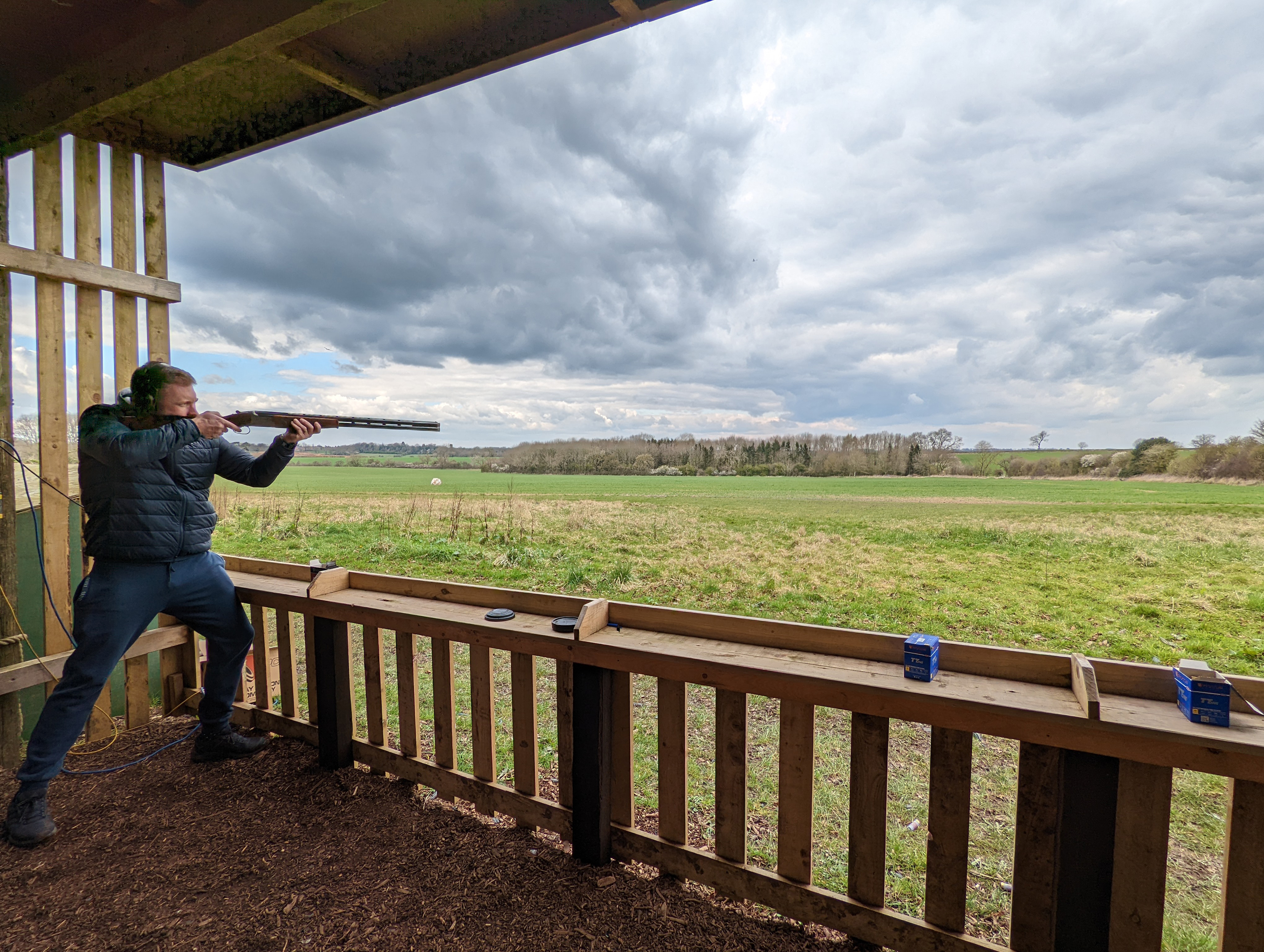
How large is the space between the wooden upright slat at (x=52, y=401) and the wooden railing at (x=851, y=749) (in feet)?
3.80

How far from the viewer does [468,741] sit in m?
3.19

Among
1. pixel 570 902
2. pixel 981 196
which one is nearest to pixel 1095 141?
→ pixel 981 196

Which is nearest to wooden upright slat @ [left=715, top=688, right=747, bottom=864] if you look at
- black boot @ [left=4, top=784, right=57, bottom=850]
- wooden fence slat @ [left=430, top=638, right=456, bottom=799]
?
wooden fence slat @ [left=430, top=638, right=456, bottom=799]

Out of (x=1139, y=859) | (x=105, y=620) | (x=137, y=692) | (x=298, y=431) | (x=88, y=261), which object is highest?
(x=88, y=261)

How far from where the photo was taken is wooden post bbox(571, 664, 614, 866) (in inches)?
73.2

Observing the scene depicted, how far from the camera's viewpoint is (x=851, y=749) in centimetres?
154

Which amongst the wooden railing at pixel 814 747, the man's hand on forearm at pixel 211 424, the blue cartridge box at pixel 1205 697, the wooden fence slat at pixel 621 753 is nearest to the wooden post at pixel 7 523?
the wooden railing at pixel 814 747

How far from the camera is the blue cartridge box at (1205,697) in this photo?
3.74 ft

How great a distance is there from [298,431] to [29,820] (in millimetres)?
1749

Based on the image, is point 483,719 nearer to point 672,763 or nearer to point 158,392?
point 672,763

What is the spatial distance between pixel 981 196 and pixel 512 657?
183 inches

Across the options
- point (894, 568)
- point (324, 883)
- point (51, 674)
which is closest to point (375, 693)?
point (324, 883)

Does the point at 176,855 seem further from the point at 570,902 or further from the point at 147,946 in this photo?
the point at 570,902

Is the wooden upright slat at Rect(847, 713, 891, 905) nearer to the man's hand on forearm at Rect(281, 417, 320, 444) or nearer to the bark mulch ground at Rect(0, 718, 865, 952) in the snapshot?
the bark mulch ground at Rect(0, 718, 865, 952)
